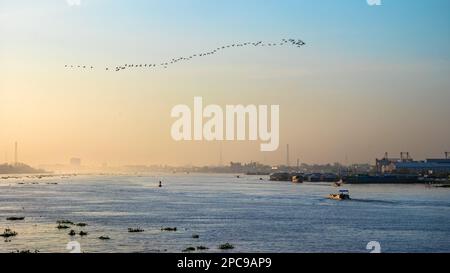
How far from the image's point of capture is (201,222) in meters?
70.6

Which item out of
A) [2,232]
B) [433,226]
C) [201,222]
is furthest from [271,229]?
[2,232]

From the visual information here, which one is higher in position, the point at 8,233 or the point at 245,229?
the point at 8,233

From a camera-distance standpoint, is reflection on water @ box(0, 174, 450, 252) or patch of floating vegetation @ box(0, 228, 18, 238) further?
patch of floating vegetation @ box(0, 228, 18, 238)

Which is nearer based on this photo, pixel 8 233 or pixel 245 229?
pixel 8 233

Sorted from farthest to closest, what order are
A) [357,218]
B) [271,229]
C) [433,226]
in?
[357,218]
[433,226]
[271,229]

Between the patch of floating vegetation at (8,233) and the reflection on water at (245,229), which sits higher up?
the patch of floating vegetation at (8,233)

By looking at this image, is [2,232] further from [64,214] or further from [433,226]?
[433,226]

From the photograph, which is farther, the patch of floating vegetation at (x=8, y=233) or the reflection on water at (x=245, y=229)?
the patch of floating vegetation at (x=8, y=233)

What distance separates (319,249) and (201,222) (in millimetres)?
24252

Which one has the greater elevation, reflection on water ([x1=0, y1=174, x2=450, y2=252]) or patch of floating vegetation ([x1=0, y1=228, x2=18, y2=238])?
patch of floating vegetation ([x1=0, y1=228, x2=18, y2=238])
